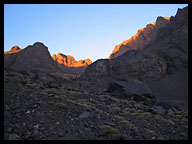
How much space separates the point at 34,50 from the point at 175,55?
266ft

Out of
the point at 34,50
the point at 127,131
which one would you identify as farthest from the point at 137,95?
the point at 34,50

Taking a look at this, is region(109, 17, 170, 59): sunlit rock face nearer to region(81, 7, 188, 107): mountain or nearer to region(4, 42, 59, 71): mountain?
region(81, 7, 188, 107): mountain

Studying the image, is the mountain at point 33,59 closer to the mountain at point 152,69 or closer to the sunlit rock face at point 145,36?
the mountain at point 152,69

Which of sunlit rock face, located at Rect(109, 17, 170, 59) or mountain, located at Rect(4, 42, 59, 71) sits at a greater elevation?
sunlit rock face, located at Rect(109, 17, 170, 59)

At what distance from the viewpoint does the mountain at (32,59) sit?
281 feet

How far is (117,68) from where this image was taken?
58156 mm

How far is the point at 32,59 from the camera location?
90.8 metres

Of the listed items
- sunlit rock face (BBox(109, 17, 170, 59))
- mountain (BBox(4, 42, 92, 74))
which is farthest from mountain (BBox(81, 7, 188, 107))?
sunlit rock face (BBox(109, 17, 170, 59))

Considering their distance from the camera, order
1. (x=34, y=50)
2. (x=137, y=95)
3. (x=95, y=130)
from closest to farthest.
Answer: (x=95, y=130) → (x=137, y=95) → (x=34, y=50)

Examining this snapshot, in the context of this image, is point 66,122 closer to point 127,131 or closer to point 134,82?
point 127,131

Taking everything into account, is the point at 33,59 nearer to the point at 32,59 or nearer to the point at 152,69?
the point at 32,59

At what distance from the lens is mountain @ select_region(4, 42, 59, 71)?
85688 millimetres

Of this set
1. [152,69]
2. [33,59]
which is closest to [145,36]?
[152,69]

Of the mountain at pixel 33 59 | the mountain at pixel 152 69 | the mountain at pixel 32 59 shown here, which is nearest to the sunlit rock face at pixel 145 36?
the mountain at pixel 152 69
